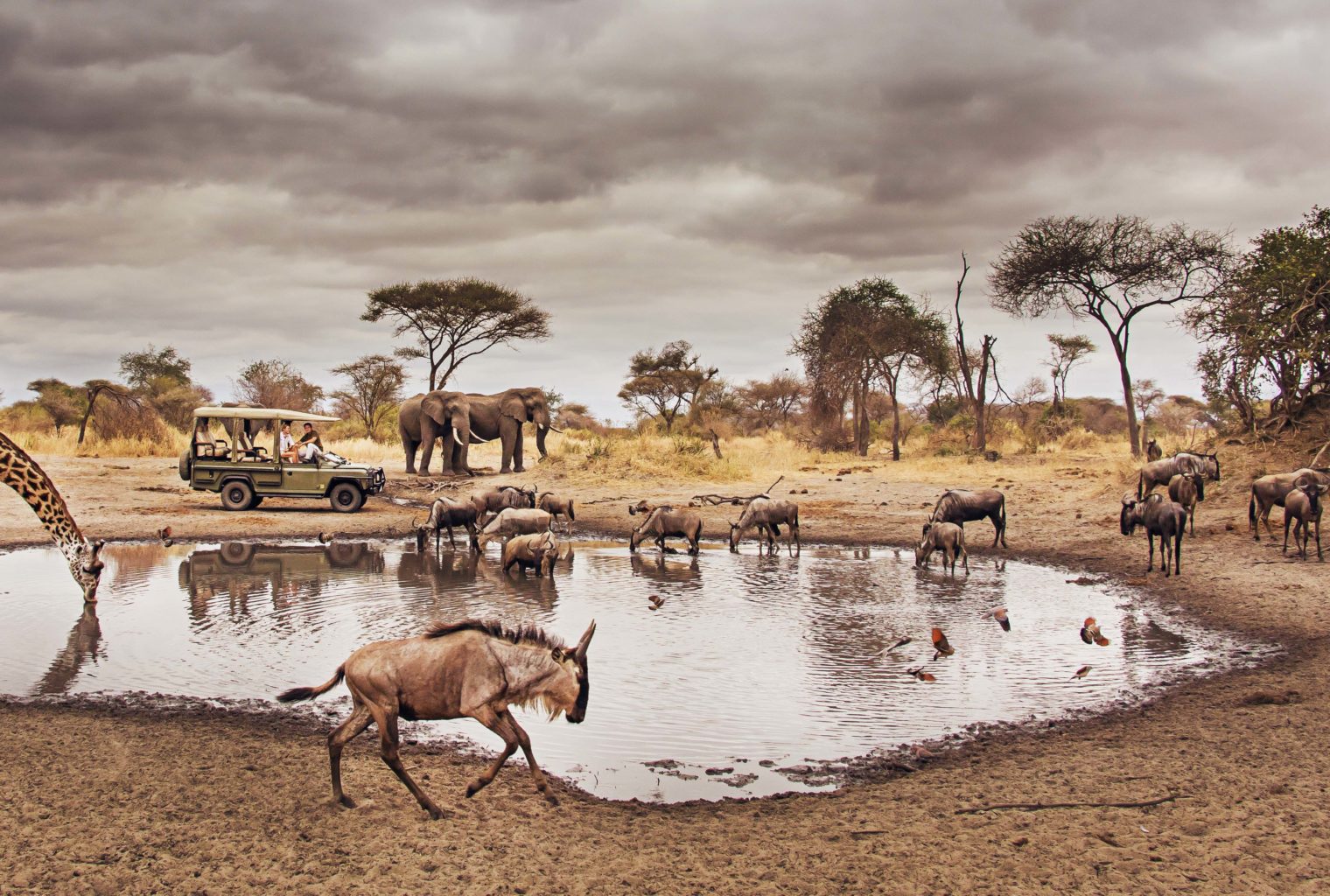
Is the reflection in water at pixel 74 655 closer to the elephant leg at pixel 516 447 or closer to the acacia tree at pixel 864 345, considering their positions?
the elephant leg at pixel 516 447

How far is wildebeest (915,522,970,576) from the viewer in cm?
1403

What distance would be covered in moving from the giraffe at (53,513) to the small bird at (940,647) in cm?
922

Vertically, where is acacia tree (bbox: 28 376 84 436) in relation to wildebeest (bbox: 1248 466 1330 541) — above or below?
above

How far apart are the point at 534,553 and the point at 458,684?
829 cm

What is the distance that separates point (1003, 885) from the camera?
4355 millimetres

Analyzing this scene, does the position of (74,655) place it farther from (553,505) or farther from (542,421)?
(542,421)

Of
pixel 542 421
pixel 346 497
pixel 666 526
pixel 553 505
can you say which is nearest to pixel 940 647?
pixel 666 526

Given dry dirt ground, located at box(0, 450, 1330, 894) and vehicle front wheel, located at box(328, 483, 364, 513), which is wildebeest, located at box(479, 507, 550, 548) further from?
dry dirt ground, located at box(0, 450, 1330, 894)

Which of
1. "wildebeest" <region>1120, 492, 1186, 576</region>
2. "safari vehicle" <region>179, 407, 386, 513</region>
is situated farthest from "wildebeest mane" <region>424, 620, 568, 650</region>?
"safari vehicle" <region>179, 407, 386, 513</region>

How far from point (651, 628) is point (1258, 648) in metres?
5.75

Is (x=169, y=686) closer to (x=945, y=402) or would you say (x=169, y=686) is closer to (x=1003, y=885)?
(x=1003, y=885)

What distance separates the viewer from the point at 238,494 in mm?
21406

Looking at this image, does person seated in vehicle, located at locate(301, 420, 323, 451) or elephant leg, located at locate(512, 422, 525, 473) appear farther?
elephant leg, located at locate(512, 422, 525, 473)

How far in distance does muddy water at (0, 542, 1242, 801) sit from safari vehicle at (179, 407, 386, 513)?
6061mm
